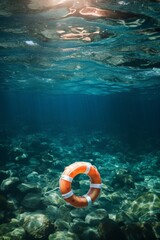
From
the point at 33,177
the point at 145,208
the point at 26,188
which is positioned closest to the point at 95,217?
the point at 145,208

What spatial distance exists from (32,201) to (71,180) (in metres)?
5.39

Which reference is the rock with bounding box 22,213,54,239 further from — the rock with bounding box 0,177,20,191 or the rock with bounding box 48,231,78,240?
the rock with bounding box 0,177,20,191

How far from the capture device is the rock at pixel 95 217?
10.6m

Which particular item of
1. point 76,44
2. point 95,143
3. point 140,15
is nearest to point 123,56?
point 76,44

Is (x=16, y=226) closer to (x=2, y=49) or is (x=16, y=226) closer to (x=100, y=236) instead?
(x=100, y=236)

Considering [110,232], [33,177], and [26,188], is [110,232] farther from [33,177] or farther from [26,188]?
[33,177]

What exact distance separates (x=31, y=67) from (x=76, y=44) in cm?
876

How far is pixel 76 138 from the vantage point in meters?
34.2

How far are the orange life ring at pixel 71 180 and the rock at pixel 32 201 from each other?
15.3ft

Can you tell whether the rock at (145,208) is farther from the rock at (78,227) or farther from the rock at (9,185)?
the rock at (9,185)

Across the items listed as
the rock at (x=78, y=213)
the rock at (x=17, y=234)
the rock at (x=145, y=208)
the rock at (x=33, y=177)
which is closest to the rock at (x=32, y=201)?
the rock at (x=78, y=213)

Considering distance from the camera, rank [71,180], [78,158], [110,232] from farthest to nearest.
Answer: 1. [78,158]
2. [110,232]
3. [71,180]

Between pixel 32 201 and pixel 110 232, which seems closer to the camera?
pixel 110 232

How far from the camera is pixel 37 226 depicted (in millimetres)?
9531
